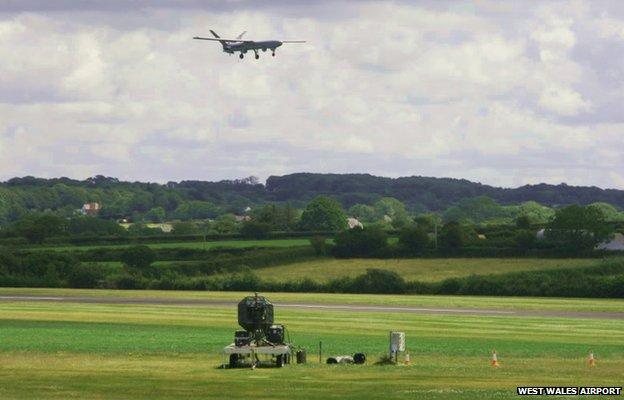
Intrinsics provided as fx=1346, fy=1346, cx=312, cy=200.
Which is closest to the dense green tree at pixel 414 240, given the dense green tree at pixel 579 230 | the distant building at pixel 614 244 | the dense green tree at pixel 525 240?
the dense green tree at pixel 525 240

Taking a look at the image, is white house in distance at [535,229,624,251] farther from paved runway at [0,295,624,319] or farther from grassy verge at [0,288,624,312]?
paved runway at [0,295,624,319]

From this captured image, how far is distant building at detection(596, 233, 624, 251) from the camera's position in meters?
177

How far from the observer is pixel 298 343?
79688 millimetres

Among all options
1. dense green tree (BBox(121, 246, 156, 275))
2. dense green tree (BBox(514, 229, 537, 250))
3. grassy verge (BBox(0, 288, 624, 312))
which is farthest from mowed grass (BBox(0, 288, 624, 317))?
dense green tree (BBox(514, 229, 537, 250))

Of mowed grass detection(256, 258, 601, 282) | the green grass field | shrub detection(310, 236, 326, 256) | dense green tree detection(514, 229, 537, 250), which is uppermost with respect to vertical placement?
dense green tree detection(514, 229, 537, 250)

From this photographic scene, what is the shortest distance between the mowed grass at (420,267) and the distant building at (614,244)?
10.7 m

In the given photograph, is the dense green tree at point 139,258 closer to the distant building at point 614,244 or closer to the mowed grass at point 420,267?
the mowed grass at point 420,267

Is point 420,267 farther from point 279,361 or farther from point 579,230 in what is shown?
point 279,361

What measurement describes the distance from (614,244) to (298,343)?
112 meters

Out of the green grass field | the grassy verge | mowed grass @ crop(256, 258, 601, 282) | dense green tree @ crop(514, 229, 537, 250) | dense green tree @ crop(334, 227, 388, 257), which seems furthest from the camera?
dense green tree @ crop(334, 227, 388, 257)

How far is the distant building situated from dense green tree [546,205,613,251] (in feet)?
3.77

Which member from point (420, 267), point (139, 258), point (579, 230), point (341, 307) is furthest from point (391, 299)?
point (579, 230)

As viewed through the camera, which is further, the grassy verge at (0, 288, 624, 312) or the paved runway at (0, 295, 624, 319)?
the grassy verge at (0, 288, 624, 312)

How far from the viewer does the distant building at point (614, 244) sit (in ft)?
581
